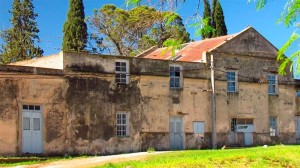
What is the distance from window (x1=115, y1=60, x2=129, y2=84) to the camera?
29.3 meters

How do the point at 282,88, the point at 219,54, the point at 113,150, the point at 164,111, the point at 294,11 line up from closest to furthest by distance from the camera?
1. the point at 294,11
2. the point at 113,150
3. the point at 164,111
4. the point at 219,54
5. the point at 282,88

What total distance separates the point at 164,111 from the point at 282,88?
1016cm

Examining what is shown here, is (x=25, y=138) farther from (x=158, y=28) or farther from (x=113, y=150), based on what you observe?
(x=158, y=28)

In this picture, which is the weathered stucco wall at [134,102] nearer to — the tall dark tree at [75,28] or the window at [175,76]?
the window at [175,76]

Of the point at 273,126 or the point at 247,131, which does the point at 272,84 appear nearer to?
the point at 273,126

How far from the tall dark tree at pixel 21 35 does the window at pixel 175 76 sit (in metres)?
23.0

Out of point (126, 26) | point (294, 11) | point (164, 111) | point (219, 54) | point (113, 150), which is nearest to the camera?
point (294, 11)

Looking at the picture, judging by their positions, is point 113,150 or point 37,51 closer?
point 113,150

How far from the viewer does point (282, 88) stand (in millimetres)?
36719

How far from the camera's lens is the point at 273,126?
119 ft

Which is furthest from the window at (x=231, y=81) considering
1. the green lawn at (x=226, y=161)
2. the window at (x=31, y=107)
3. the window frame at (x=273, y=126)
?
the window at (x=31, y=107)

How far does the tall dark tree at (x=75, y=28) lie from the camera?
4738cm

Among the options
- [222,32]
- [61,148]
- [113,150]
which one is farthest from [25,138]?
[222,32]

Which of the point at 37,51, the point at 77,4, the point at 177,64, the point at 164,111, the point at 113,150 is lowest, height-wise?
the point at 113,150
